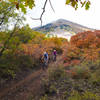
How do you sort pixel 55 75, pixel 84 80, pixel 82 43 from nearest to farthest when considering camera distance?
pixel 84 80
pixel 55 75
pixel 82 43

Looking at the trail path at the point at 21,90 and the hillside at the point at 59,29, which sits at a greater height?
the hillside at the point at 59,29

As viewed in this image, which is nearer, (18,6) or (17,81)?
(18,6)

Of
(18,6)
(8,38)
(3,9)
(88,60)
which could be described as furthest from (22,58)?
(18,6)

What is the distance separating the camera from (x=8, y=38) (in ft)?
31.9

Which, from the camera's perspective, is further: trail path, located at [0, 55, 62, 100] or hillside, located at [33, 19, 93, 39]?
trail path, located at [0, 55, 62, 100]

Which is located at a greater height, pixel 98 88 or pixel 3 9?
pixel 3 9

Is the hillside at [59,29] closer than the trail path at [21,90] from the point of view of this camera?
Yes

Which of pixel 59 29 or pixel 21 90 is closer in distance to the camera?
pixel 21 90

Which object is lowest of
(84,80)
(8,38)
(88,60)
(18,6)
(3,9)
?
(84,80)

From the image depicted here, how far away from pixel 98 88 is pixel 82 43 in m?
8.02

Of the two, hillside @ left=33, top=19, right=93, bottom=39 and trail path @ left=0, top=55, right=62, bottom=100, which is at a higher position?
hillside @ left=33, top=19, right=93, bottom=39

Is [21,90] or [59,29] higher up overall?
[59,29]

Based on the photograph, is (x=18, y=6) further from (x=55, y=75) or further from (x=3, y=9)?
(x=3, y=9)

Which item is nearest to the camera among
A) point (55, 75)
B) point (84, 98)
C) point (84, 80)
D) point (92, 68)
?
point (84, 98)
